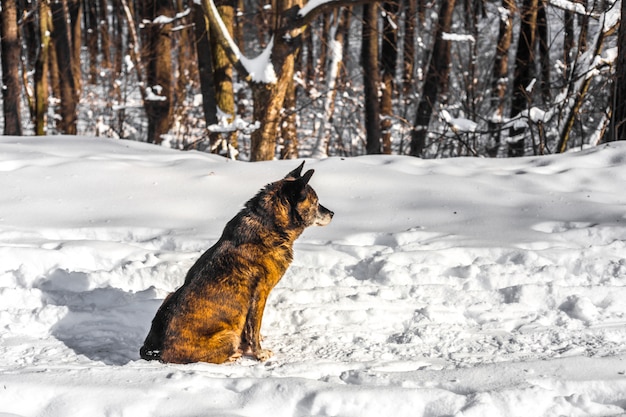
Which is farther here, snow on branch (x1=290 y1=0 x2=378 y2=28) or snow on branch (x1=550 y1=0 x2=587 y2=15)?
snow on branch (x1=290 y1=0 x2=378 y2=28)

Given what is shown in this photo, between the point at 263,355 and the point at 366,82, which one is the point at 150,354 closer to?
the point at 263,355

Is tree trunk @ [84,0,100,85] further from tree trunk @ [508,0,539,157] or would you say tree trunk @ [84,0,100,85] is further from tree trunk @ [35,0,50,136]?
tree trunk @ [508,0,539,157]

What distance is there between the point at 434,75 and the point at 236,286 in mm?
13508

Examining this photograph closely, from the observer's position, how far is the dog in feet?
14.9

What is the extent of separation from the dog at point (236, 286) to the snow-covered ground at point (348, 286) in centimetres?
16

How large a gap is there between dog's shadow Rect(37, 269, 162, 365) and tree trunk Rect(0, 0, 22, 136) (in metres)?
12.0

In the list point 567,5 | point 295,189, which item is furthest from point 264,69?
point 295,189

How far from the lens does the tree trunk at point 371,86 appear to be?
60.0 feet

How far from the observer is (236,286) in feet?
15.6

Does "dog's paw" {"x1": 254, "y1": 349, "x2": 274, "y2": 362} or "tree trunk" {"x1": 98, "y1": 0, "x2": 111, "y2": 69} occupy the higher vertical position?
"tree trunk" {"x1": 98, "y1": 0, "x2": 111, "y2": 69}

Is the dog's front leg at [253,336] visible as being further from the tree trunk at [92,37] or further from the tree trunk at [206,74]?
the tree trunk at [92,37]

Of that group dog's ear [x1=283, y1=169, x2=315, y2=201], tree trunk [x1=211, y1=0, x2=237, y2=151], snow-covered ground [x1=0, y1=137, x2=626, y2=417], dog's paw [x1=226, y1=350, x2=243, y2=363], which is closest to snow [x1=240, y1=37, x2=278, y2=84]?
tree trunk [x1=211, y1=0, x2=237, y2=151]

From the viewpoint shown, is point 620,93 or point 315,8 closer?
point 620,93

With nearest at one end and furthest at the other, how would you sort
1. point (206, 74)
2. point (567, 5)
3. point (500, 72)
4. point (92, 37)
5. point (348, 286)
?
1. point (348, 286)
2. point (567, 5)
3. point (206, 74)
4. point (500, 72)
5. point (92, 37)
